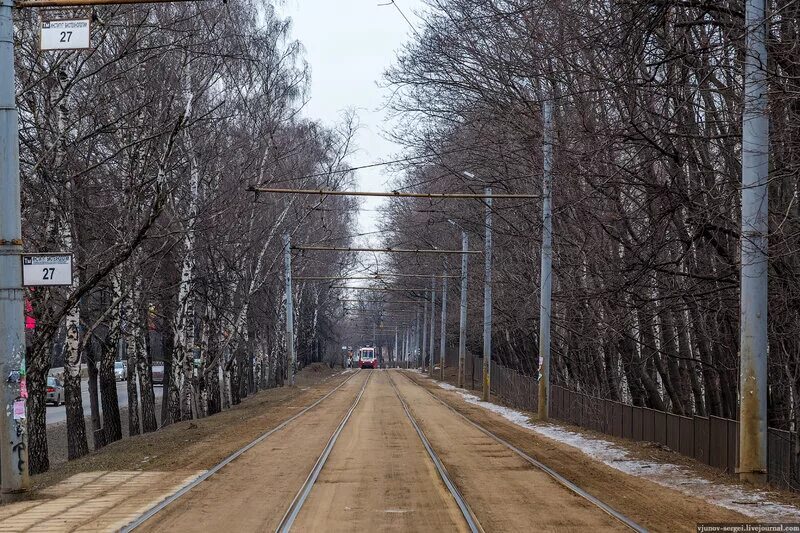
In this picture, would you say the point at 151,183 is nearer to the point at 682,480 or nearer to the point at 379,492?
the point at 379,492

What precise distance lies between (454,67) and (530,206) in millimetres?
8220

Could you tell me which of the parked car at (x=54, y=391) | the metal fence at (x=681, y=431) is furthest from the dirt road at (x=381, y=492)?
the parked car at (x=54, y=391)

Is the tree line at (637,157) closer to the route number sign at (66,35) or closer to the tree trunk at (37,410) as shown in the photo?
the route number sign at (66,35)

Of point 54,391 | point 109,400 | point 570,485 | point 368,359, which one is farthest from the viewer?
point 368,359

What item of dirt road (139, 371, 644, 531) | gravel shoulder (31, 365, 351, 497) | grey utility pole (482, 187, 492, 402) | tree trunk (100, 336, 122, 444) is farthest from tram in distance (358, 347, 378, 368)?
dirt road (139, 371, 644, 531)

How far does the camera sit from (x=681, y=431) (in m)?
16.7

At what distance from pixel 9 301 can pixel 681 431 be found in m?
11.4

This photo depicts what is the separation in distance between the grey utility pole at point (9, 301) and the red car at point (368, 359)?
307 ft

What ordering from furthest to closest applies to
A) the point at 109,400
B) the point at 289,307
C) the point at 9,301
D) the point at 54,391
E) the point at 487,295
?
the point at 289,307
the point at 54,391
the point at 487,295
the point at 109,400
the point at 9,301

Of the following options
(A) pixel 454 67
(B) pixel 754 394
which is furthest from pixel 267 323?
(B) pixel 754 394

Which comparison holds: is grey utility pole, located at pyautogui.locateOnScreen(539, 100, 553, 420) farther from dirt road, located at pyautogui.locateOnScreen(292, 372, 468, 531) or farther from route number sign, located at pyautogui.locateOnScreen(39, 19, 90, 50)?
route number sign, located at pyautogui.locateOnScreen(39, 19, 90, 50)

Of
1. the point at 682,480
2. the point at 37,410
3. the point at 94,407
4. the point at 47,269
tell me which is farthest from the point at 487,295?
Answer: the point at 47,269

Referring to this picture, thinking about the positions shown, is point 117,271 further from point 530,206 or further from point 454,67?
point 530,206

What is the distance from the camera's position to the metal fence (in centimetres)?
1267
